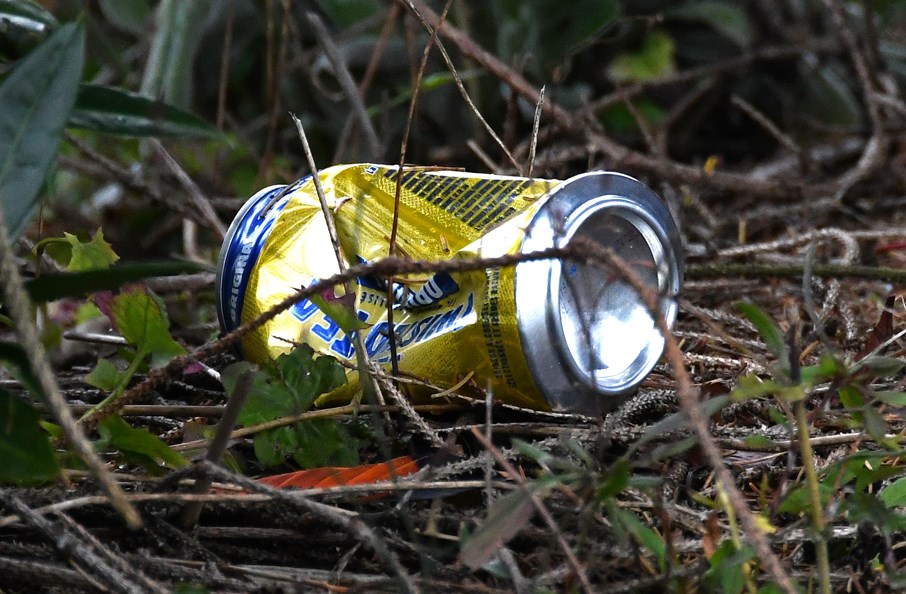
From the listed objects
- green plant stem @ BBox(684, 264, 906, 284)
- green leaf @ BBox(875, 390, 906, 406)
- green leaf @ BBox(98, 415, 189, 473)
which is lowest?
green leaf @ BBox(98, 415, 189, 473)

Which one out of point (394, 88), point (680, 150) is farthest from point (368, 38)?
point (680, 150)

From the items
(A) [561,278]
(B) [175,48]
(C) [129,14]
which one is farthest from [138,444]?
(C) [129,14]

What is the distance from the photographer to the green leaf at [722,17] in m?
2.27

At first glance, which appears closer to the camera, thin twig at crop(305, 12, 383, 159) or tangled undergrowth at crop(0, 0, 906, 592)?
tangled undergrowth at crop(0, 0, 906, 592)

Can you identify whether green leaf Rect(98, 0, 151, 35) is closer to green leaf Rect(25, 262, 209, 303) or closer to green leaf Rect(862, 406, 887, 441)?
green leaf Rect(25, 262, 209, 303)

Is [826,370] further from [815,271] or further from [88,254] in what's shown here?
[88,254]

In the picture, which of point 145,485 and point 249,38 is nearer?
point 145,485

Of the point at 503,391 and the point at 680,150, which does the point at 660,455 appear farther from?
the point at 680,150

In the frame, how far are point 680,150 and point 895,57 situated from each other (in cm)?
53

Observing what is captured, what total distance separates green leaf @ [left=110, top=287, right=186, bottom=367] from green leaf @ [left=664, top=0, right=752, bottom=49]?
5.60 ft

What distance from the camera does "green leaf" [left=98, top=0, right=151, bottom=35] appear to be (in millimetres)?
2229

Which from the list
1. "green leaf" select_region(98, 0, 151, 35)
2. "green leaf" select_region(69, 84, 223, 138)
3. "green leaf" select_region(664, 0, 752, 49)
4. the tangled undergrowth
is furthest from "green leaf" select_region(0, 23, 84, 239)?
"green leaf" select_region(664, 0, 752, 49)

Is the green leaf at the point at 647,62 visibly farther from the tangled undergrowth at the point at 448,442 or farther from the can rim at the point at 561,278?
the can rim at the point at 561,278

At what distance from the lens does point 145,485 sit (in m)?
0.83
